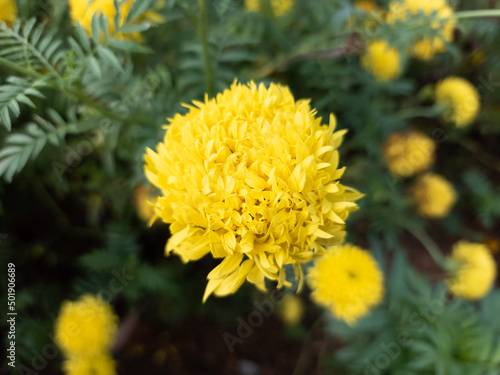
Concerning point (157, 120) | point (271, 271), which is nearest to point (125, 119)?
point (157, 120)

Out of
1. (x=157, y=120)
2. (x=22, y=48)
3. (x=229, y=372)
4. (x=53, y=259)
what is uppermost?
(x=22, y=48)

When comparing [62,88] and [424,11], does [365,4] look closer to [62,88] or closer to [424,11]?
[424,11]

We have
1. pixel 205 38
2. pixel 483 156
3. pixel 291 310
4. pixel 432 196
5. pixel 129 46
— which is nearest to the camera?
pixel 129 46

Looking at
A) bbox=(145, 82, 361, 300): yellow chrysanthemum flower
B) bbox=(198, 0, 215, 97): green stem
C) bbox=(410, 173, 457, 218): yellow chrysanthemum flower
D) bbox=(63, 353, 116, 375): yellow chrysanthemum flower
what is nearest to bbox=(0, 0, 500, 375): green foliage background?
bbox=(198, 0, 215, 97): green stem

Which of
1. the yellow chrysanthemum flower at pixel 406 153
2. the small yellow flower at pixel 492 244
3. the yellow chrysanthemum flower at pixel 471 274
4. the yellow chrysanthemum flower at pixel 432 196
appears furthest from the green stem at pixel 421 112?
the small yellow flower at pixel 492 244

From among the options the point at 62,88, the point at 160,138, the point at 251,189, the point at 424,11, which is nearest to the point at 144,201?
the point at 160,138

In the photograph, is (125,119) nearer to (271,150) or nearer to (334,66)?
(271,150)

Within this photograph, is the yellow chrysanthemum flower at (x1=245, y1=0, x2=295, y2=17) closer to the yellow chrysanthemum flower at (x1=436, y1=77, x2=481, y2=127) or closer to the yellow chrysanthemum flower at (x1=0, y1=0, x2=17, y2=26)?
the yellow chrysanthemum flower at (x1=436, y1=77, x2=481, y2=127)
